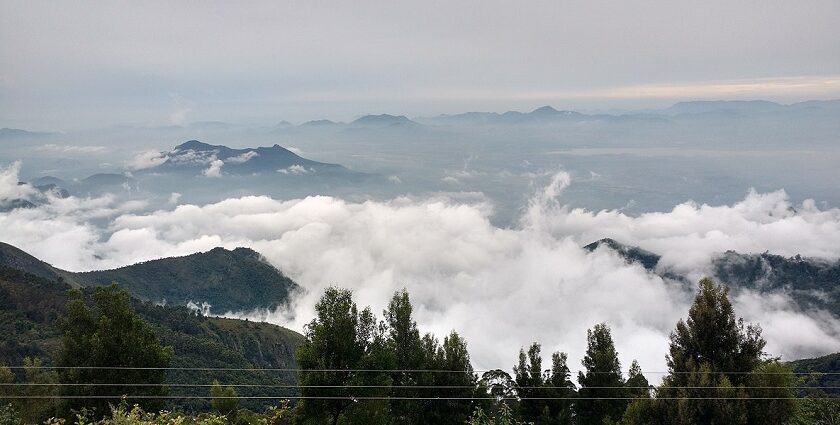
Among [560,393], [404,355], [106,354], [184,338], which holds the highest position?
[106,354]

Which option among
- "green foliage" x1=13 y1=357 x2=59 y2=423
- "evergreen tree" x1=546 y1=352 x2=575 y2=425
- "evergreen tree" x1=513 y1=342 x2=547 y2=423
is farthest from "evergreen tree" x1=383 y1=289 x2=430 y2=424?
"green foliage" x1=13 y1=357 x2=59 y2=423

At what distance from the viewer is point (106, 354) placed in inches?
735

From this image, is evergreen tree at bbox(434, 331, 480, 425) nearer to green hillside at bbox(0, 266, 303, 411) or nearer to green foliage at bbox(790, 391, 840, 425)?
green foliage at bbox(790, 391, 840, 425)

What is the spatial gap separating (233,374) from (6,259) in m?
103

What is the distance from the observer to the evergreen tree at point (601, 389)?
74.3ft

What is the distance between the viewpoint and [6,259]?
488 feet

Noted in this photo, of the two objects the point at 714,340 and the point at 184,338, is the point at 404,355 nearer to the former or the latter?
the point at 714,340

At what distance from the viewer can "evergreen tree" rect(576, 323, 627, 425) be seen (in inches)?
892

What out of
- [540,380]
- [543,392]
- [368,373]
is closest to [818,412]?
[543,392]

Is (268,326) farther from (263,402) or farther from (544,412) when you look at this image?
(544,412)

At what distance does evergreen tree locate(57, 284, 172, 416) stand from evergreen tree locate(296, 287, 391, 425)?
19.3ft

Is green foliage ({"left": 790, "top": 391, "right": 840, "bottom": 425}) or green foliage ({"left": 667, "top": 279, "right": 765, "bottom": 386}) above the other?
green foliage ({"left": 667, "top": 279, "right": 765, "bottom": 386})

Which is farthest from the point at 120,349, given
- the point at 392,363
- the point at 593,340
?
the point at 593,340

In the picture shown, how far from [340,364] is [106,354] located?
9025 mm
